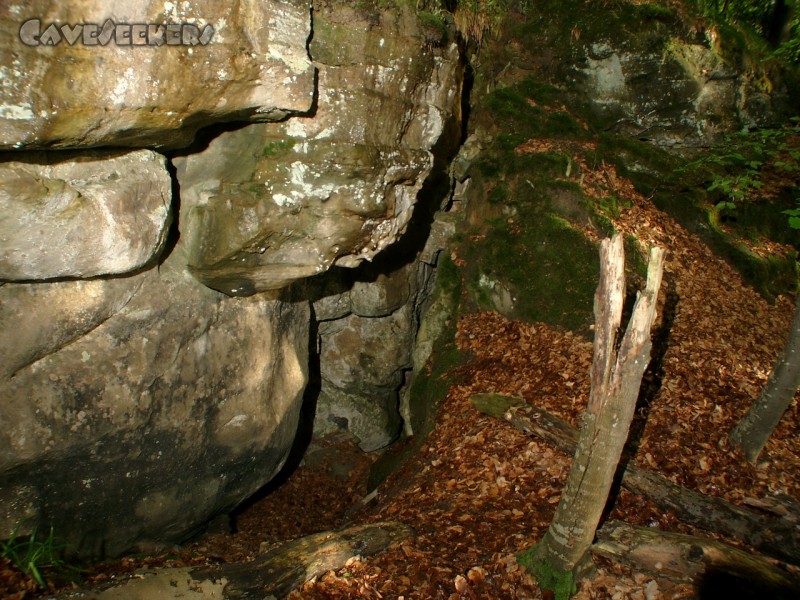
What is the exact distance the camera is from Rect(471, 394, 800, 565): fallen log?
430 cm

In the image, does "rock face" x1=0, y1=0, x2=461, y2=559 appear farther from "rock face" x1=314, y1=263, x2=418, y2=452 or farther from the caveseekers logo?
"rock face" x1=314, y1=263, x2=418, y2=452

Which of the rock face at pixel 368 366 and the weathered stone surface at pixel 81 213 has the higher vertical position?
the weathered stone surface at pixel 81 213

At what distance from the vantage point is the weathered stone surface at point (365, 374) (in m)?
9.40

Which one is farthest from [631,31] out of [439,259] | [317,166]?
[317,166]

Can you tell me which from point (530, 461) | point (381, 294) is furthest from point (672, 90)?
point (530, 461)

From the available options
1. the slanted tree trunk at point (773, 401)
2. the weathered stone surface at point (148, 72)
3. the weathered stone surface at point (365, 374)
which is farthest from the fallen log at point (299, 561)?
the weathered stone surface at point (365, 374)

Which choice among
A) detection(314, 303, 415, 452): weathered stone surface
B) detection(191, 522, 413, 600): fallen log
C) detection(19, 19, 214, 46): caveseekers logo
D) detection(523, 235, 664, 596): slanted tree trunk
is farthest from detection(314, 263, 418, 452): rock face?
detection(19, 19, 214, 46): caveseekers logo

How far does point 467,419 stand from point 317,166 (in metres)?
3.83

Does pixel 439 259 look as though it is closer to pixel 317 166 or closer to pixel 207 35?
pixel 317 166

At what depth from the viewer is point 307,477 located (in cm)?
927

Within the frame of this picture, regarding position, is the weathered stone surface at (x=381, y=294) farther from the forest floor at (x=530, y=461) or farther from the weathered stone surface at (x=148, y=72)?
the weathered stone surface at (x=148, y=72)

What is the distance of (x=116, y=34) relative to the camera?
11.9ft

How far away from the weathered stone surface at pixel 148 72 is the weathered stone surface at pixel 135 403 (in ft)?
5.99

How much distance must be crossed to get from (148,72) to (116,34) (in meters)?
0.31
